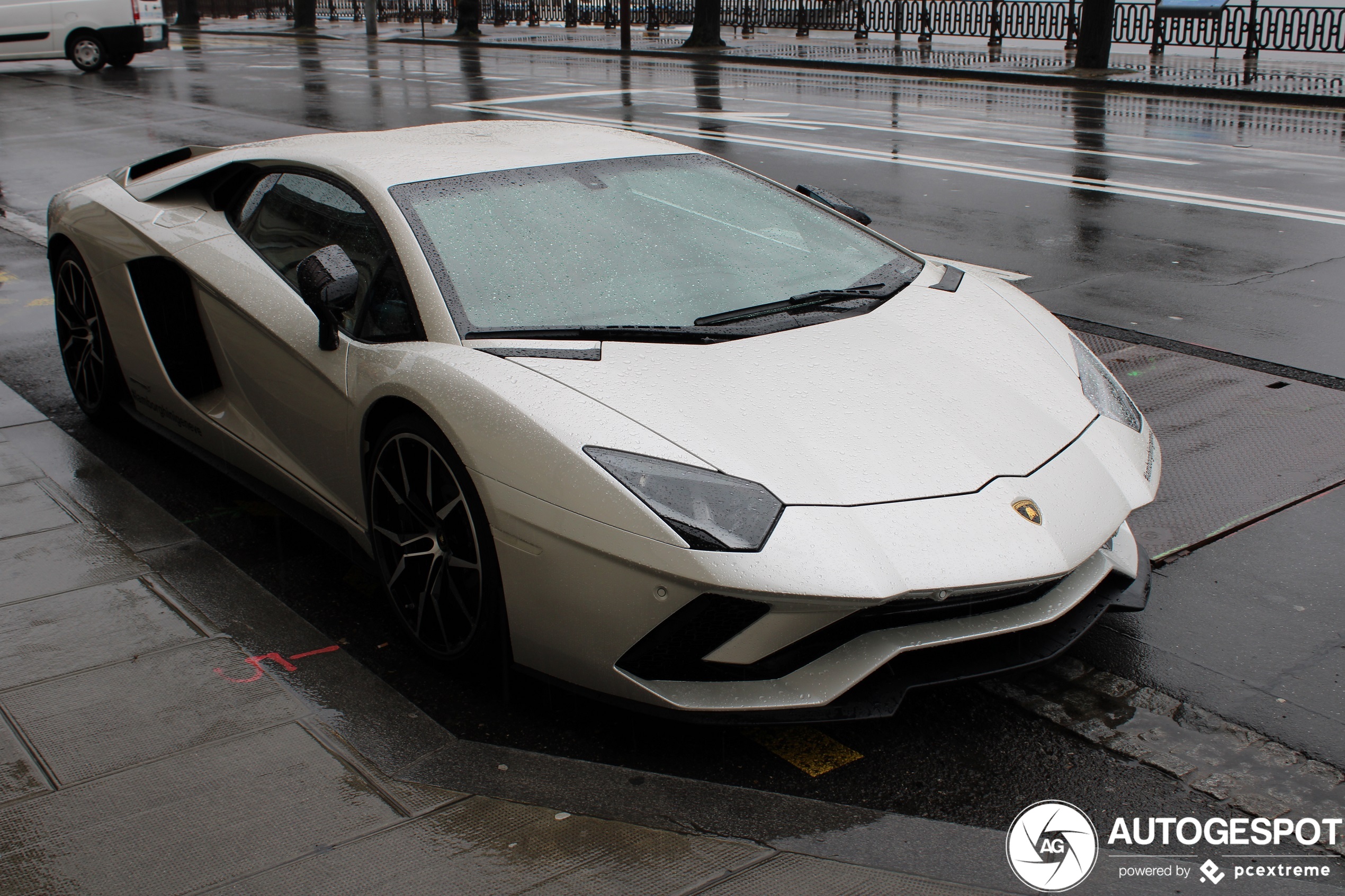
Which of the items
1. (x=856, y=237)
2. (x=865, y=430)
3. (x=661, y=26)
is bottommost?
(x=865, y=430)

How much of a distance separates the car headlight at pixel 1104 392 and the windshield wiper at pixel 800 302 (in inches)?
23.6

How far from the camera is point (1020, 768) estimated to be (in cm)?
278

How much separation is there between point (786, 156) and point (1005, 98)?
7.64 metres

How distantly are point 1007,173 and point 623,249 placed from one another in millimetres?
8720

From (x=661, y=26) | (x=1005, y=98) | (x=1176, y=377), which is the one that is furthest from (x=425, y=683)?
(x=661, y=26)

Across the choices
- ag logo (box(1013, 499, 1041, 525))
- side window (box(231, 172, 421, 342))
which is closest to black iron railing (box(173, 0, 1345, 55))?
side window (box(231, 172, 421, 342))

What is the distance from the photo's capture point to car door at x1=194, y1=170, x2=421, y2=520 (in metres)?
3.47

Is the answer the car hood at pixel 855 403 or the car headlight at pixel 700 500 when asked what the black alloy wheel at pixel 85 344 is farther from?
the car headlight at pixel 700 500

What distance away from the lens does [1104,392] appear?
3.54m

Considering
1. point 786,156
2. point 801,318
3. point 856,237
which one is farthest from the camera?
point 786,156

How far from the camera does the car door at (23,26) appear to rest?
24016 millimetres

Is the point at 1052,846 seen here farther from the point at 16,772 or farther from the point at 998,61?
the point at 998,61

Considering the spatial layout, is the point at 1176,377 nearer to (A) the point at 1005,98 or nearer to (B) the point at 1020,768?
(B) the point at 1020,768

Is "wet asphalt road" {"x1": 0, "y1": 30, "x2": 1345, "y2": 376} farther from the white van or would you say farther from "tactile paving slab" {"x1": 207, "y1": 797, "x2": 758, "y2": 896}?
"tactile paving slab" {"x1": 207, "y1": 797, "x2": 758, "y2": 896}
